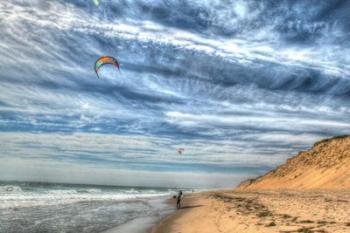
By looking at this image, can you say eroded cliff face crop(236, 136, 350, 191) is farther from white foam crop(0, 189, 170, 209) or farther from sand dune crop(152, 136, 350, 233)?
white foam crop(0, 189, 170, 209)

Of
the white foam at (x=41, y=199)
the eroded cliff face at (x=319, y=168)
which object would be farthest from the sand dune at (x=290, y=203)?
the white foam at (x=41, y=199)

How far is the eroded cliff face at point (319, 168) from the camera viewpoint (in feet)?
183

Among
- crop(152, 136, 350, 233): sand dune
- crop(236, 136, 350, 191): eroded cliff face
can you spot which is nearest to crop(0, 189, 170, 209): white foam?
crop(152, 136, 350, 233): sand dune

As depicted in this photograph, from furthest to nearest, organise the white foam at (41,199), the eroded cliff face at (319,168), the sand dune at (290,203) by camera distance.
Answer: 1. the eroded cliff face at (319,168)
2. the white foam at (41,199)
3. the sand dune at (290,203)

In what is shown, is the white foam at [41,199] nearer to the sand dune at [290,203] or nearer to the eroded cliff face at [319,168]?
the sand dune at [290,203]

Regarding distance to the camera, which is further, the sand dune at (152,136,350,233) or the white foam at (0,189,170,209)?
the white foam at (0,189,170,209)

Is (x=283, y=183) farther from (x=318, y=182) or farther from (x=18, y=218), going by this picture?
(x=18, y=218)

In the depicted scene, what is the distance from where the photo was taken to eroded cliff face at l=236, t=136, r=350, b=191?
55.8 metres

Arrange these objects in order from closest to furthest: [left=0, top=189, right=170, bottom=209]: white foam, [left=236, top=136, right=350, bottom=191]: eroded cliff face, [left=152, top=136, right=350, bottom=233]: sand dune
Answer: [left=152, top=136, right=350, bottom=233]: sand dune, [left=0, top=189, right=170, bottom=209]: white foam, [left=236, top=136, right=350, bottom=191]: eroded cliff face

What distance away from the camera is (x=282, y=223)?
17297 millimetres

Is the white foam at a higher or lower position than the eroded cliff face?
lower

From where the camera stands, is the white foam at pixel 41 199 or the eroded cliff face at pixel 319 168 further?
the eroded cliff face at pixel 319 168

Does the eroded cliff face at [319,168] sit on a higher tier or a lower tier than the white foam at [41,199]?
higher

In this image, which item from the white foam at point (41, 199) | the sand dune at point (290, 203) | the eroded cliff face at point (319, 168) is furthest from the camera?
the eroded cliff face at point (319, 168)
